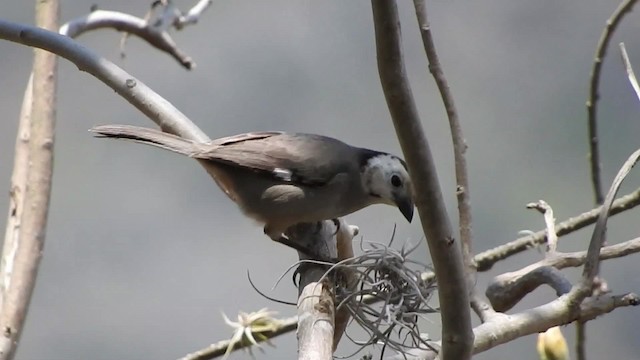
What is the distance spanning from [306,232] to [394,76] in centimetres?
113

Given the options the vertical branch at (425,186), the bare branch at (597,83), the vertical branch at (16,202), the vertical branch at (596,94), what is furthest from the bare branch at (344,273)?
the vertical branch at (16,202)

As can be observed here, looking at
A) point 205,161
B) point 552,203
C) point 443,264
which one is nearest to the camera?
point 443,264

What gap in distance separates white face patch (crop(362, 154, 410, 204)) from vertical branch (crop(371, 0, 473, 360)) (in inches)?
37.6

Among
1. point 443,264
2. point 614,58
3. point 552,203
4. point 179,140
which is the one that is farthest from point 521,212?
point 443,264

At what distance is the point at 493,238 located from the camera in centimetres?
333

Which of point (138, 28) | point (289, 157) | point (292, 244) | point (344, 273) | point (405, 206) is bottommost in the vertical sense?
point (344, 273)

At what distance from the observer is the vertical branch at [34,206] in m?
1.99

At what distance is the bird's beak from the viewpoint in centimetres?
213

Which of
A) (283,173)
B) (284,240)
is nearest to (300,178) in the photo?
(283,173)

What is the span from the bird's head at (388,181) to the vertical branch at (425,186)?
0.91 metres

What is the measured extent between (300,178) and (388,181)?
0.23 m

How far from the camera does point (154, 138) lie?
6.64 feet

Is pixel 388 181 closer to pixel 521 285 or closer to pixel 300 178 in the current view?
pixel 300 178

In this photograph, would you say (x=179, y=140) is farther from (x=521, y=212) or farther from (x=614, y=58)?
(x=614, y=58)
